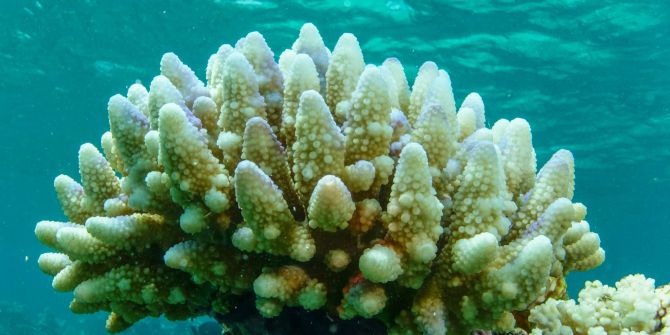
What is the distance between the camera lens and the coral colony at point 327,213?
2064 mm

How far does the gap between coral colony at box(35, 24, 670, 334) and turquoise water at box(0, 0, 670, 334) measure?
1514 centimetres

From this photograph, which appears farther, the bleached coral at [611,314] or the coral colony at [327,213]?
the bleached coral at [611,314]

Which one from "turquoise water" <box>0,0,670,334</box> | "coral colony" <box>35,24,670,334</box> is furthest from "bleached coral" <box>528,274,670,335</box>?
"turquoise water" <box>0,0,670,334</box>

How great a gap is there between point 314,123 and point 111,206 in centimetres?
122

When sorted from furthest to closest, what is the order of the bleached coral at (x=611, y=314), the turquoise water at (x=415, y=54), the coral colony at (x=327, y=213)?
the turquoise water at (x=415, y=54) < the bleached coral at (x=611, y=314) < the coral colony at (x=327, y=213)

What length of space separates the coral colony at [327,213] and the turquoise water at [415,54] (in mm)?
15136

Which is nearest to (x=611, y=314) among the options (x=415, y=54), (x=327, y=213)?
(x=327, y=213)

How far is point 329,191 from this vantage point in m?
1.98

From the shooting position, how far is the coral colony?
2.06m

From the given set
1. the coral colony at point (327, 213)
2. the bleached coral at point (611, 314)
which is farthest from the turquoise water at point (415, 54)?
the coral colony at point (327, 213)

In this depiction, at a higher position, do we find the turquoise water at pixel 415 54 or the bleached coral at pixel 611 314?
the turquoise water at pixel 415 54

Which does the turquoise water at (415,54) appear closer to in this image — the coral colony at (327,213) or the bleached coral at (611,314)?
the bleached coral at (611,314)

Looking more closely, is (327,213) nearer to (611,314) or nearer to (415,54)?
(611,314)

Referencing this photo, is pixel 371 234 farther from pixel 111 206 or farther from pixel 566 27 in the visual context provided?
pixel 566 27
